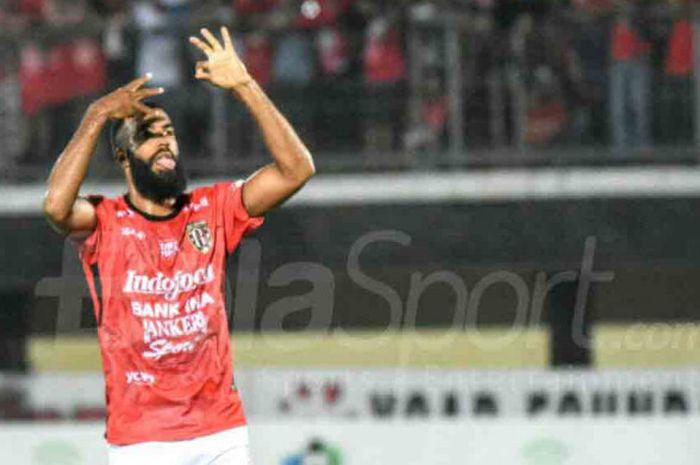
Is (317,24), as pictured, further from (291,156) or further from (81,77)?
(291,156)

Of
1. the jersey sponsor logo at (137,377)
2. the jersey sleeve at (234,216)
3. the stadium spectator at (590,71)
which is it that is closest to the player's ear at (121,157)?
the jersey sleeve at (234,216)

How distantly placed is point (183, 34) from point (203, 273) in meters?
7.45

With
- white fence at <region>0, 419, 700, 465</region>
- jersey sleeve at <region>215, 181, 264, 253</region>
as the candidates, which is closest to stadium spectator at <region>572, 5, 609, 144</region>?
white fence at <region>0, 419, 700, 465</region>

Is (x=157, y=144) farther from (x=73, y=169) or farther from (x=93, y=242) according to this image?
(x=93, y=242)

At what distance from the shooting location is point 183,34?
13828 mm

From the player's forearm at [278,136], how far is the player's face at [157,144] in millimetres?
316

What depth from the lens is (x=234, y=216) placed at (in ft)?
22.0

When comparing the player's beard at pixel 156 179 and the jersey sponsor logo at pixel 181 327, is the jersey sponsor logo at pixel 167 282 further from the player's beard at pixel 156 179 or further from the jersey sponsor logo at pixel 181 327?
the player's beard at pixel 156 179

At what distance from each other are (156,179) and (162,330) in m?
0.53

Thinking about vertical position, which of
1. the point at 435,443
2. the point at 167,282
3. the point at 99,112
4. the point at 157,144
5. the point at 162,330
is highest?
the point at 99,112

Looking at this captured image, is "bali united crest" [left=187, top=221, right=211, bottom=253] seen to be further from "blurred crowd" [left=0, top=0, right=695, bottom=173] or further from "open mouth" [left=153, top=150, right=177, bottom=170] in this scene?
"blurred crowd" [left=0, top=0, right=695, bottom=173]

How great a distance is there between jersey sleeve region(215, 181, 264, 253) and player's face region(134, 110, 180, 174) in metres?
0.31

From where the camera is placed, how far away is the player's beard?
645cm

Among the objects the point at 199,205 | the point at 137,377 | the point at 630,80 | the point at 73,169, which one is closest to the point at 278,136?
the point at 199,205
